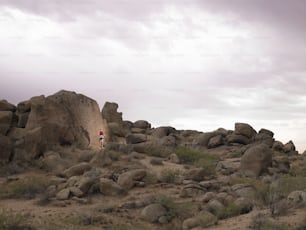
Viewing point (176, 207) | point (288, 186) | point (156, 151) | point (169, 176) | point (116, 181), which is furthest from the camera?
point (156, 151)

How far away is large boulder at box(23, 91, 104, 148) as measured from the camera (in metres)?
24.2

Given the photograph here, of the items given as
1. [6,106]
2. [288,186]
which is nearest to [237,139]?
[6,106]

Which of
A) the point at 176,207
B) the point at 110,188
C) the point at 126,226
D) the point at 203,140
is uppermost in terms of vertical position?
the point at 203,140

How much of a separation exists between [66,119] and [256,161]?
33.6 feet

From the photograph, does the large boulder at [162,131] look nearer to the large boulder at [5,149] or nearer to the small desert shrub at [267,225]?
the large boulder at [5,149]

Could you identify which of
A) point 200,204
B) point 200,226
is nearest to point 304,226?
point 200,226

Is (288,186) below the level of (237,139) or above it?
below

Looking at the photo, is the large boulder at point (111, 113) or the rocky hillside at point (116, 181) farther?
the large boulder at point (111, 113)

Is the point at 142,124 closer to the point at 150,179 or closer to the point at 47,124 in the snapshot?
the point at 47,124

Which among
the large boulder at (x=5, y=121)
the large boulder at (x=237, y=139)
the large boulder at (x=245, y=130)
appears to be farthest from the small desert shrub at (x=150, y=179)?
the large boulder at (x=245, y=130)

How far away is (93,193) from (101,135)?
11038 mm

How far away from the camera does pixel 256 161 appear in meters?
22.0

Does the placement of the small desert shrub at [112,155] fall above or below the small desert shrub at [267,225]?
above

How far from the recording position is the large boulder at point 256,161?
2170 centimetres
